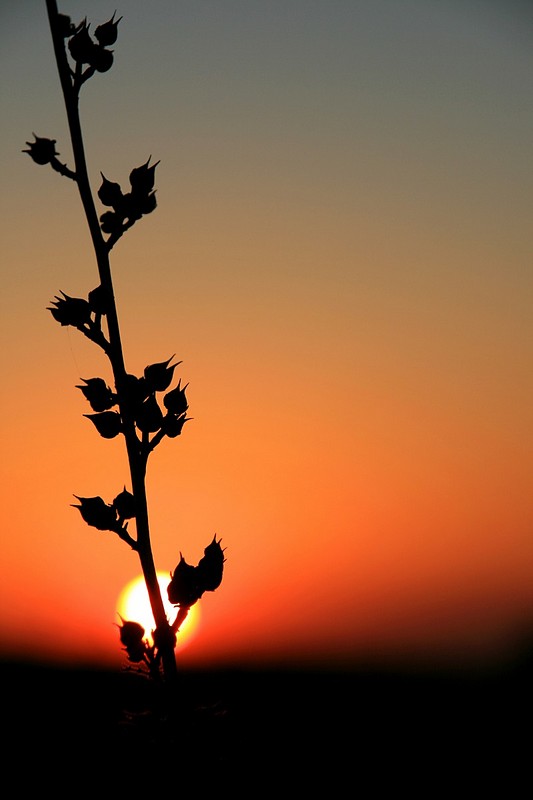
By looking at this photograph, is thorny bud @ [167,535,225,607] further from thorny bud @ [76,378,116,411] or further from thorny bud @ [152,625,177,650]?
thorny bud @ [76,378,116,411]

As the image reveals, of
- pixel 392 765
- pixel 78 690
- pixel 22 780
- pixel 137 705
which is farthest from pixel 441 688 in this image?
pixel 137 705

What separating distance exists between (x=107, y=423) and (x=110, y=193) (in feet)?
4.39

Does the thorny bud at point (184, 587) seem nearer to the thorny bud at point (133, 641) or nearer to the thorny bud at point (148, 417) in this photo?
the thorny bud at point (133, 641)

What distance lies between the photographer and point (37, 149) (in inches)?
214

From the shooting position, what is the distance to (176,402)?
545cm

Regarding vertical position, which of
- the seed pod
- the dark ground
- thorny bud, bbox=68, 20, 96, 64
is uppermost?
thorny bud, bbox=68, 20, 96, 64

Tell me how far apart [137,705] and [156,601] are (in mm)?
544

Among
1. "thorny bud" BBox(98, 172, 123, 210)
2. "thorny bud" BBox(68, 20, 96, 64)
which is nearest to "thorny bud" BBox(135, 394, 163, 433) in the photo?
"thorny bud" BBox(98, 172, 123, 210)

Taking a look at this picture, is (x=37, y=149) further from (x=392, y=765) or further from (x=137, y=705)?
(x=392, y=765)

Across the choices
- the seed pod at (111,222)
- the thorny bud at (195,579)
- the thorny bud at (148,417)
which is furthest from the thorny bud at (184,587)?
the seed pod at (111,222)

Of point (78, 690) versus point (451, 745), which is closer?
point (451, 745)

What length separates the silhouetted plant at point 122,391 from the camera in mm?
5066

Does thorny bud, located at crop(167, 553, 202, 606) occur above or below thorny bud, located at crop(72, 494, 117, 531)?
below

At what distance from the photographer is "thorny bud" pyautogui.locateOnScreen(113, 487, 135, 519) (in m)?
Answer: 5.34
